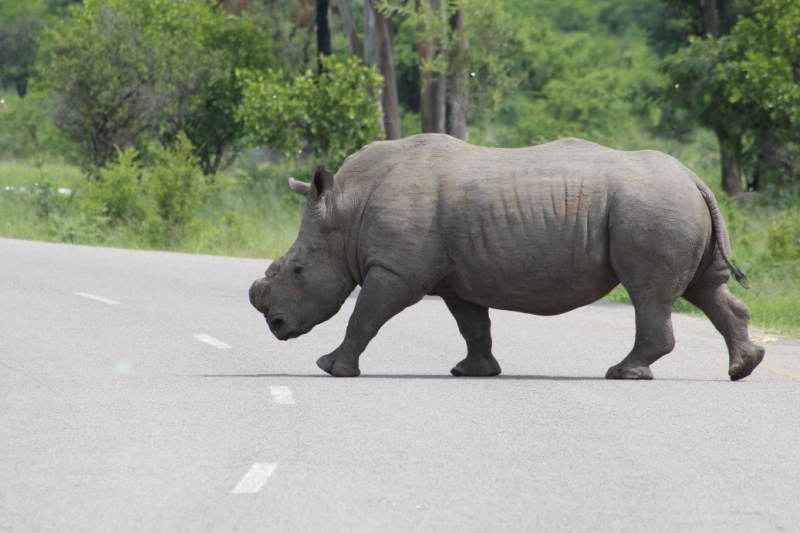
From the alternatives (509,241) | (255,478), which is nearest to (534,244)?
(509,241)

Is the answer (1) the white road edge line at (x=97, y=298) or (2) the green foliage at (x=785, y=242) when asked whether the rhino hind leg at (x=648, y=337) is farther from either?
(2) the green foliage at (x=785, y=242)

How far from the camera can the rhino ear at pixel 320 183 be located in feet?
28.9

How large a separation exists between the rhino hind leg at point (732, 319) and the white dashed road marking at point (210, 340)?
415 centimetres

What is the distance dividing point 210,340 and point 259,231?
11.1 meters

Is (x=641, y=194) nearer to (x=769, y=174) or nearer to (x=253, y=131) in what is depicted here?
(x=769, y=174)

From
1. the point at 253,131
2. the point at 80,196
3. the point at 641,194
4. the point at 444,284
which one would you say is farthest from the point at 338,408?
the point at 253,131

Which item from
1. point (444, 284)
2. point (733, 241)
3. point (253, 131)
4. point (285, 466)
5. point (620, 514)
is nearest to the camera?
point (620, 514)

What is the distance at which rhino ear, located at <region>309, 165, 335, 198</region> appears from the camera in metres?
8.80

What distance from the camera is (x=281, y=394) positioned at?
8242mm

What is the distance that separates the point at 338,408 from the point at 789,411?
105 inches

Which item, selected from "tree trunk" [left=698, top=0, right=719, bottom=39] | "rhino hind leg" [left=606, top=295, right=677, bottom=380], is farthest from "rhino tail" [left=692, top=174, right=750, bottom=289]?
"tree trunk" [left=698, top=0, right=719, bottom=39]

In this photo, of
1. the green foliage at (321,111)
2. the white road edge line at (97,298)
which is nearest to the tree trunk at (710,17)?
the green foliage at (321,111)

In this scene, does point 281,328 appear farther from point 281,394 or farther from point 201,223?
point 201,223

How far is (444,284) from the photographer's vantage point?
342 inches
